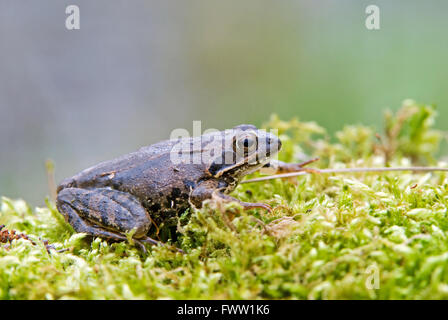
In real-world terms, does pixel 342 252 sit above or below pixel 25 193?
above

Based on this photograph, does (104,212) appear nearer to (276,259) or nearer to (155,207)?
(155,207)

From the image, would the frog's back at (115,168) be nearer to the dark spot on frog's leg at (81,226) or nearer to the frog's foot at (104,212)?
the frog's foot at (104,212)

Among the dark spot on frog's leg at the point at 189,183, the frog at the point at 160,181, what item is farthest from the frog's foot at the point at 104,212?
the dark spot on frog's leg at the point at 189,183

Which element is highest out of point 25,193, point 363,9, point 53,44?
point 363,9

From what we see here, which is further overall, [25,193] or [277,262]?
[25,193]

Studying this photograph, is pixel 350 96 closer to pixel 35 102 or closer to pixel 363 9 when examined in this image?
pixel 363 9

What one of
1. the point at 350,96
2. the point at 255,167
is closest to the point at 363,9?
the point at 350,96
